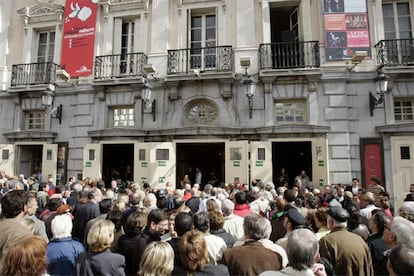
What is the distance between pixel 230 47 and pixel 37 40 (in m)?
9.67

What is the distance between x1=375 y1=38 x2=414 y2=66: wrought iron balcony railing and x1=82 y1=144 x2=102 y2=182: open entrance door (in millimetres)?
11459

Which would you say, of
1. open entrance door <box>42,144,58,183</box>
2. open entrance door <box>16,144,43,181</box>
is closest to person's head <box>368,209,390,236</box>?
open entrance door <box>42,144,58,183</box>

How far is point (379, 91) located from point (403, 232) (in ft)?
28.0

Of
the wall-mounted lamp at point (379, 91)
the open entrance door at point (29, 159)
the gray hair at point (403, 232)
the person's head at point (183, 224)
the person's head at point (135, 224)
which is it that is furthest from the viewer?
the open entrance door at point (29, 159)

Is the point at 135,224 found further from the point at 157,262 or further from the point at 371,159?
the point at 371,159

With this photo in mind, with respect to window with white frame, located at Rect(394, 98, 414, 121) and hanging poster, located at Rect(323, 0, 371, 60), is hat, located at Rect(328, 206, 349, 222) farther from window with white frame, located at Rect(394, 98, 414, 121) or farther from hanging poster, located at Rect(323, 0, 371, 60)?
window with white frame, located at Rect(394, 98, 414, 121)

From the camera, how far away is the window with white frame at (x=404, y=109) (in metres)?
10.8

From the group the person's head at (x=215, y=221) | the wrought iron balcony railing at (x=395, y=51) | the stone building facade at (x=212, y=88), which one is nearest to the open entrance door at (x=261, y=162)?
the stone building facade at (x=212, y=88)

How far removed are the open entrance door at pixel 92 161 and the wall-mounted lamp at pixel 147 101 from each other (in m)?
2.45

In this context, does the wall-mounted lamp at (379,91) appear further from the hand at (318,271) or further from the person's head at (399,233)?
the hand at (318,271)

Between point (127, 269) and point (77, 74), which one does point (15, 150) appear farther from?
point (127, 269)

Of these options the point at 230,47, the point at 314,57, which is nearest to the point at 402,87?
the point at 314,57

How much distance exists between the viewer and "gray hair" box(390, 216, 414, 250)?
2.88 metres

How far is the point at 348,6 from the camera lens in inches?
438
